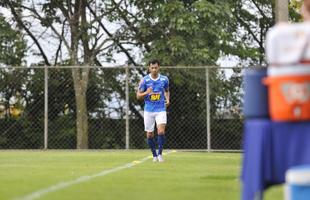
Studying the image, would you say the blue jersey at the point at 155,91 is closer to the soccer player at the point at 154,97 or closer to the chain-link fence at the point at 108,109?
the soccer player at the point at 154,97

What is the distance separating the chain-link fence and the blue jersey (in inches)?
280

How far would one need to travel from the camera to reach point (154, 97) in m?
17.4

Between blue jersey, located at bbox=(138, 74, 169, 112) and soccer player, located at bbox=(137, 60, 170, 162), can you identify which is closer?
soccer player, located at bbox=(137, 60, 170, 162)

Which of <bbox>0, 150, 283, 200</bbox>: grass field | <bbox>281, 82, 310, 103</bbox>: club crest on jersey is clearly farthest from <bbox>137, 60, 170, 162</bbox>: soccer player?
<bbox>281, 82, 310, 103</bbox>: club crest on jersey

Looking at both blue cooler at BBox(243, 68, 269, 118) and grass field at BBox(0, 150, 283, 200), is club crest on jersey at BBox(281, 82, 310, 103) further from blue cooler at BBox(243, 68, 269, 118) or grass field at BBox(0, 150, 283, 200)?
grass field at BBox(0, 150, 283, 200)

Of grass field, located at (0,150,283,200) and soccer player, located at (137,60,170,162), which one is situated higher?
soccer player, located at (137,60,170,162)

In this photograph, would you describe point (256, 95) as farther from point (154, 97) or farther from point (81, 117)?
point (81, 117)

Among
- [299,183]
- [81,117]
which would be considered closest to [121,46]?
[81,117]

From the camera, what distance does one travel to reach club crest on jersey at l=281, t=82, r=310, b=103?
19.8 feet

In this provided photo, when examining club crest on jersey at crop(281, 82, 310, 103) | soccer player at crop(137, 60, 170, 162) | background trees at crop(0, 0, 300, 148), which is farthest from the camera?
background trees at crop(0, 0, 300, 148)

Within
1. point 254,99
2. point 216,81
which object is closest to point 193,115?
point 216,81

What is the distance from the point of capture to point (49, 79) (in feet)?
82.8

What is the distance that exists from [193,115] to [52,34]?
263 inches

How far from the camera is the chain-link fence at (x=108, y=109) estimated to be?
24.7m
